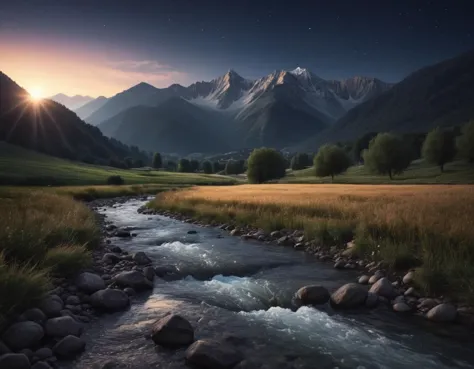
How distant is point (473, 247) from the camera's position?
12438mm

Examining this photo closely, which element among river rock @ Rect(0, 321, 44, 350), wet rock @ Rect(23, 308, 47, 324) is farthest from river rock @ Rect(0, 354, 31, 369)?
wet rock @ Rect(23, 308, 47, 324)

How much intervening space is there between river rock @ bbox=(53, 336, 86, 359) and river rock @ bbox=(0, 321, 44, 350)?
1.67 feet

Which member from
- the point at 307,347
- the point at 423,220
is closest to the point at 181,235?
the point at 423,220

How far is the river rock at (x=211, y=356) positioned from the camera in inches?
292

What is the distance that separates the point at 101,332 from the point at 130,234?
15.6 m

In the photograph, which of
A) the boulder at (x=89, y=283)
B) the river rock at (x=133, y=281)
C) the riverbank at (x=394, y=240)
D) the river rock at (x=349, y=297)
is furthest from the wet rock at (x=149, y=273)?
the riverbank at (x=394, y=240)

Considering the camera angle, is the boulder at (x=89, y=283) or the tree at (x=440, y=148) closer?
the boulder at (x=89, y=283)

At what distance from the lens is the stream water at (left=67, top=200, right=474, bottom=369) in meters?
7.88

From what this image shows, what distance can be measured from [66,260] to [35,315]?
3666mm

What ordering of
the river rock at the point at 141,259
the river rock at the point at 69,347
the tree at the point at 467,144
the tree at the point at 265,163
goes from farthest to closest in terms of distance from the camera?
the tree at the point at 265,163 < the tree at the point at 467,144 < the river rock at the point at 141,259 < the river rock at the point at 69,347

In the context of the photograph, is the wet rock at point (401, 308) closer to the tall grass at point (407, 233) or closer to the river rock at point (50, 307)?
the tall grass at point (407, 233)

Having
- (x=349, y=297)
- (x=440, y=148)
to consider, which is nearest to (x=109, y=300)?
(x=349, y=297)

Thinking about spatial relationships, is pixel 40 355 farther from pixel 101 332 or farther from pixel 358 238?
pixel 358 238

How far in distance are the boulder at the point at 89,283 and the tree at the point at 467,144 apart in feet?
338
